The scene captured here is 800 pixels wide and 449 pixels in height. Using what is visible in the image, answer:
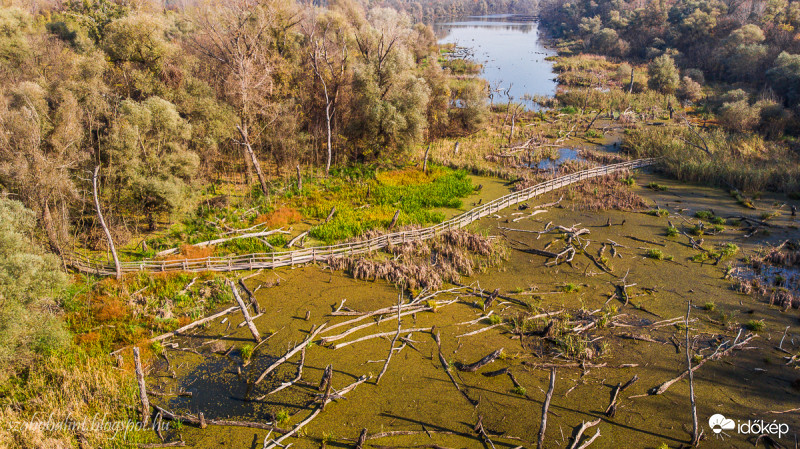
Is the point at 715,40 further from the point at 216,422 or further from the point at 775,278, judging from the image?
the point at 216,422

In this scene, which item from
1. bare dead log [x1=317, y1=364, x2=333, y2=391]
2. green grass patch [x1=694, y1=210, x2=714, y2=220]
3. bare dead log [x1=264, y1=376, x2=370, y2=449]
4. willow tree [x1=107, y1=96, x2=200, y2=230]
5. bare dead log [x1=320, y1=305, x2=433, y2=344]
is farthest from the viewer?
green grass patch [x1=694, y1=210, x2=714, y2=220]

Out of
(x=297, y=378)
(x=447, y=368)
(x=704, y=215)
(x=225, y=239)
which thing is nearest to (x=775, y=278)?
(x=704, y=215)

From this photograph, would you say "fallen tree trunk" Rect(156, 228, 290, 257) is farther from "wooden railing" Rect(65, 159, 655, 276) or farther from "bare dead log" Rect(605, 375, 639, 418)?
"bare dead log" Rect(605, 375, 639, 418)

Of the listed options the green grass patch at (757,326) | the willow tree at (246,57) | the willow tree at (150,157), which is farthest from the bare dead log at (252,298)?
the green grass patch at (757,326)

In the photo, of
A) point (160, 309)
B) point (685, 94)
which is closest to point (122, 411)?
point (160, 309)

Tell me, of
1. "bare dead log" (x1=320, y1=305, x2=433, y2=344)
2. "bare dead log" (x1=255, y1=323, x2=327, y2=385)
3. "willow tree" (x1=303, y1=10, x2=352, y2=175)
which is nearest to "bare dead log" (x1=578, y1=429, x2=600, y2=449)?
"bare dead log" (x1=320, y1=305, x2=433, y2=344)

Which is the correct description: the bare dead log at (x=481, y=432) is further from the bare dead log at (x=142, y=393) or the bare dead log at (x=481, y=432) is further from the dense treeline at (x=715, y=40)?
the dense treeline at (x=715, y=40)

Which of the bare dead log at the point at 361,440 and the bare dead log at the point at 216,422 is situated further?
the bare dead log at the point at 216,422

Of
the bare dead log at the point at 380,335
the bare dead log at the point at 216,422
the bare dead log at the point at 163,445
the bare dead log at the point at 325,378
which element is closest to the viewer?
the bare dead log at the point at 163,445

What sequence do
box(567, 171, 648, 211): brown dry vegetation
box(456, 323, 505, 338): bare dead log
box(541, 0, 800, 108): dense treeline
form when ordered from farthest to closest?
box(541, 0, 800, 108): dense treeline < box(567, 171, 648, 211): brown dry vegetation < box(456, 323, 505, 338): bare dead log
